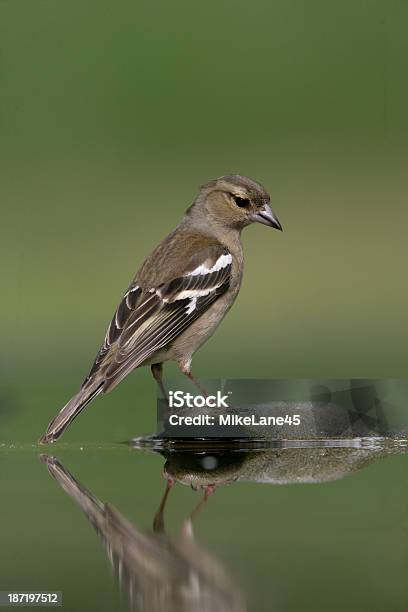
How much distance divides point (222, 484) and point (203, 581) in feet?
3.57

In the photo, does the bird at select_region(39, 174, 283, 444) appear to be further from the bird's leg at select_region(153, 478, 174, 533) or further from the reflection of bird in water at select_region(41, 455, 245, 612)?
the reflection of bird in water at select_region(41, 455, 245, 612)

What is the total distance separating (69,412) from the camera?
4.10 m

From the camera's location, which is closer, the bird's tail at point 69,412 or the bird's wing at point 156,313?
the bird's tail at point 69,412

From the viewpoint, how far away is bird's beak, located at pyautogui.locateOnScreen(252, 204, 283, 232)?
15.6 feet

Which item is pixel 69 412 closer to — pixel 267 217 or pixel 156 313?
pixel 156 313

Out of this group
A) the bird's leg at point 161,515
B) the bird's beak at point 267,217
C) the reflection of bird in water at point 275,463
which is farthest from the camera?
the bird's beak at point 267,217

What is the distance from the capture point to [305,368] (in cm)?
653

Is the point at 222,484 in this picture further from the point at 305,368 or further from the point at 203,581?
the point at 305,368

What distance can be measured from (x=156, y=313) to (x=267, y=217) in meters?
0.70

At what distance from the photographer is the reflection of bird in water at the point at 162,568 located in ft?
7.70

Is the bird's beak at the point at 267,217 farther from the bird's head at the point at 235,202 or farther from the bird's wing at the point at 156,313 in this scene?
the bird's wing at the point at 156,313

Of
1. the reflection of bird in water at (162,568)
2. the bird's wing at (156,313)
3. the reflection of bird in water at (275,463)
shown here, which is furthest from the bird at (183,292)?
the reflection of bird in water at (162,568)

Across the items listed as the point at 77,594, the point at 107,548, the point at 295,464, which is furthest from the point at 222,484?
the point at 77,594

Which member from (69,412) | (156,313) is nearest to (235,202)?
(156,313)
